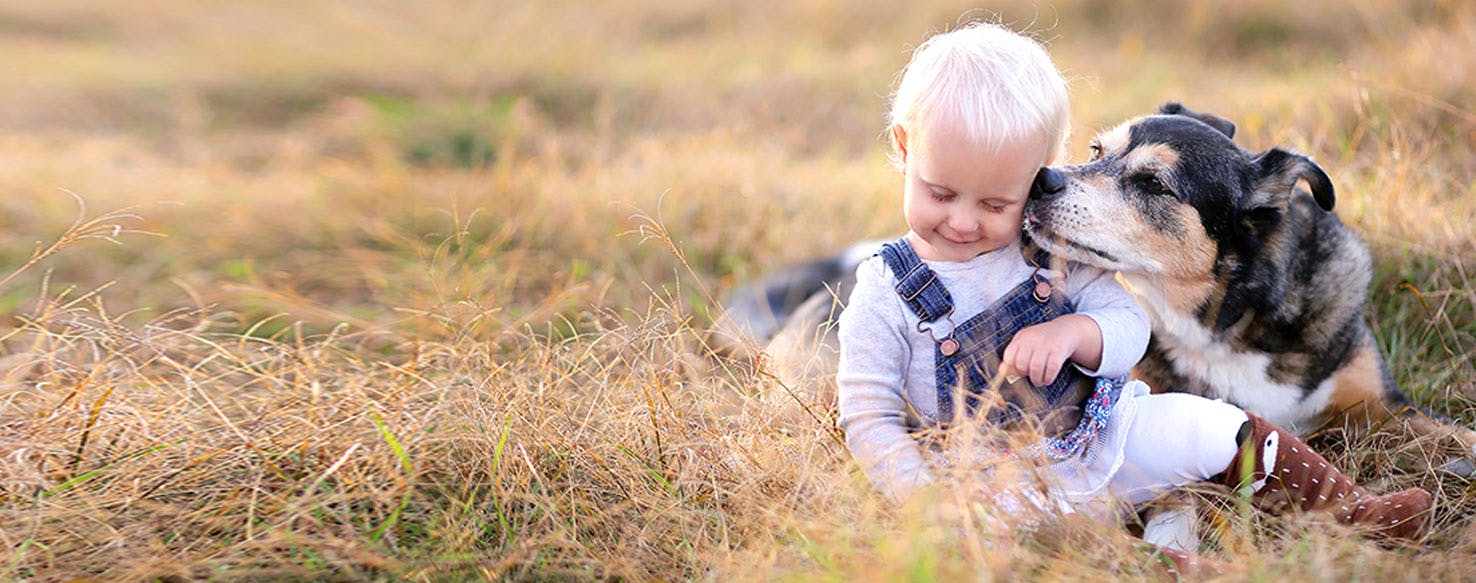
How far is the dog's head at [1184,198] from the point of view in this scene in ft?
9.30

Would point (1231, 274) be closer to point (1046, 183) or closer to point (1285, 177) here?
point (1285, 177)

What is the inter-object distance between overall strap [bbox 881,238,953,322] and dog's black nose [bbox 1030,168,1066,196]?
1.07 ft

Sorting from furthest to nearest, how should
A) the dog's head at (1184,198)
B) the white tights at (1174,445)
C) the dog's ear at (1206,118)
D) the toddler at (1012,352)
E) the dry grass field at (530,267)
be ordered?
the dog's ear at (1206,118) → the dog's head at (1184,198) → the white tights at (1174,445) → the toddler at (1012,352) → the dry grass field at (530,267)

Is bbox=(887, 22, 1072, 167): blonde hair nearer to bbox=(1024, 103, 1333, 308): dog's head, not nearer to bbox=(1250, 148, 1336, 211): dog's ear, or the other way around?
bbox=(1024, 103, 1333, 308): dog's head

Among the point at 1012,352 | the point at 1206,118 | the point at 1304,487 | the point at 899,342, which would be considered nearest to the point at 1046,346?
the point at 1012,352

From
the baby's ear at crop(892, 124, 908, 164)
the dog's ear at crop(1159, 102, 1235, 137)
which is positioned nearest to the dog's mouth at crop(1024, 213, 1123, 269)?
the baby's ear at crop(892, 124, 908, 164)

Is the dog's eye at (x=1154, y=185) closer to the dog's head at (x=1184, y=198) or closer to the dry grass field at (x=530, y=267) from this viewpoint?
the dog's head at (x=1184, y=198)

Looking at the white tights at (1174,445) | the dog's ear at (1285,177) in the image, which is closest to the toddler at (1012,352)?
the white tights at (1174,445)

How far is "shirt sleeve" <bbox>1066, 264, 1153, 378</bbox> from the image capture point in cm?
265

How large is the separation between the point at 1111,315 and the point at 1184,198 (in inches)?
18.0

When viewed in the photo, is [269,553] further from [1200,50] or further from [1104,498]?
[1200,50]

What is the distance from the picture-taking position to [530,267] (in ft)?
16.2

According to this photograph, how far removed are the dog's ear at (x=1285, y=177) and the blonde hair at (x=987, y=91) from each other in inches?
27.0

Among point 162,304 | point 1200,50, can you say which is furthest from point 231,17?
point 1200,50
